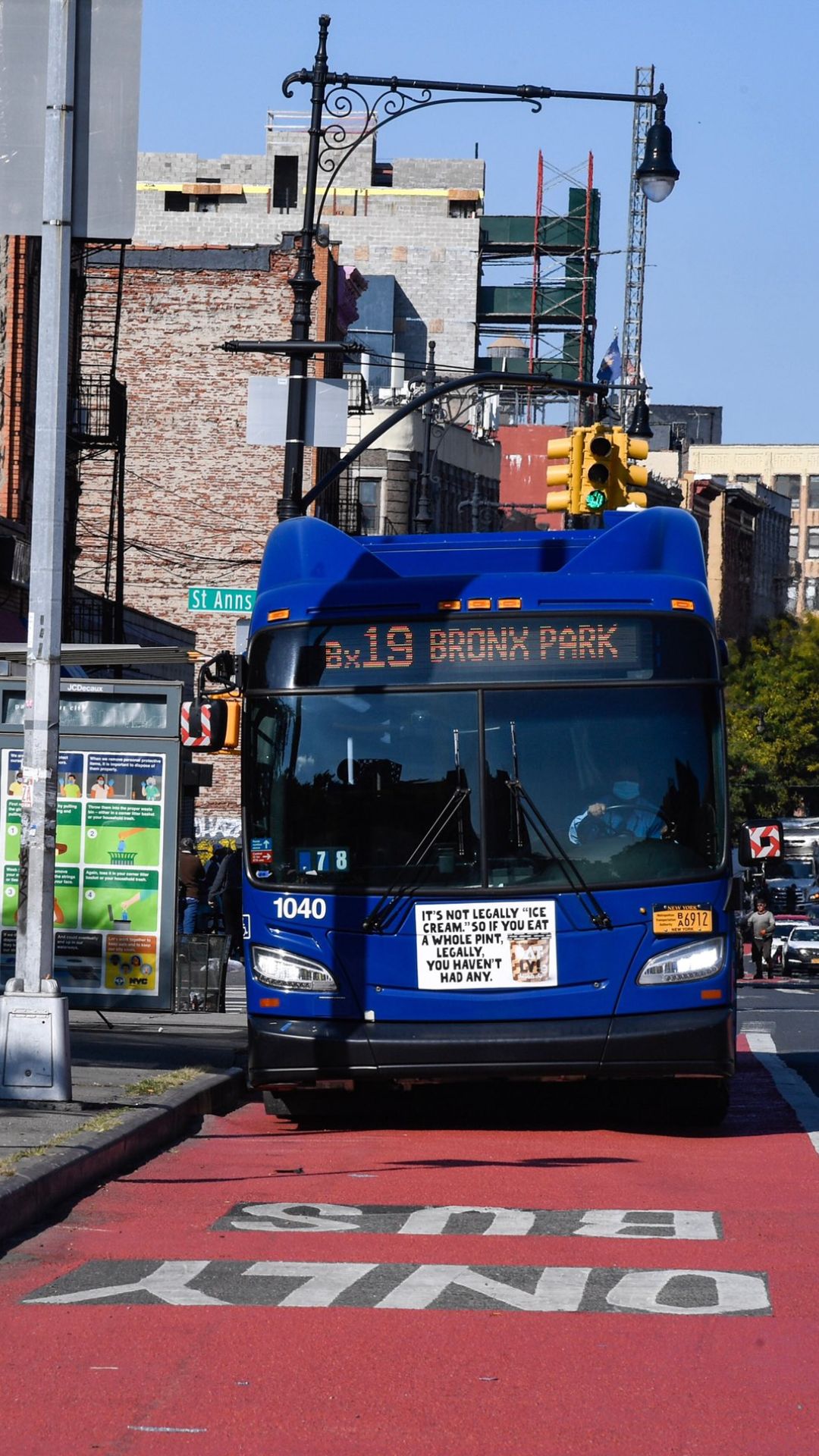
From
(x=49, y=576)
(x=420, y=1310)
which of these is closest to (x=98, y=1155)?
(x=420, y=1310)

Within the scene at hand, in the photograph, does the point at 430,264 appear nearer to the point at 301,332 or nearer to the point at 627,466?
the point at 627,466

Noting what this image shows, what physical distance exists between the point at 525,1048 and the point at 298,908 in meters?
1.53

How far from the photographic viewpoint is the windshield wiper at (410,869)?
12688 millimetres

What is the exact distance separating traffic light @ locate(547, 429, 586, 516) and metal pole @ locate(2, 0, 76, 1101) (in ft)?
33.9

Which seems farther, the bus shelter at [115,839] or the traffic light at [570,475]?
the traffic light at [570,475]

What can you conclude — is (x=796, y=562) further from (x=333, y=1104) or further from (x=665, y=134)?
(x=333, y=1104)

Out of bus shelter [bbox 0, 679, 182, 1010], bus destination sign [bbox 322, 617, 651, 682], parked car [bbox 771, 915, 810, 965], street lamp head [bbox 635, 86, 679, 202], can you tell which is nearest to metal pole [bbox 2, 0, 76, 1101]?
bus destination sign [bbox 322, 617, 651, 682]

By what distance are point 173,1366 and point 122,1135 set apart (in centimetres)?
438

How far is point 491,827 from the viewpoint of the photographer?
42.0ft

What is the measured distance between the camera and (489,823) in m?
12.8

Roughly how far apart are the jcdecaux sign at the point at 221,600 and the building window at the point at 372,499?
5219cm

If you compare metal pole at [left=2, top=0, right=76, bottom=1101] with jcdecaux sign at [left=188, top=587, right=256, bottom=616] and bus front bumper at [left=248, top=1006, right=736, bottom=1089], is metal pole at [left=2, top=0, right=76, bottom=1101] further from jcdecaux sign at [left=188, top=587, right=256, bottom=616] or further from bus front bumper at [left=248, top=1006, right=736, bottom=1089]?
jcdecaux sign at [left=188, top=587, right=256, bottom=616]

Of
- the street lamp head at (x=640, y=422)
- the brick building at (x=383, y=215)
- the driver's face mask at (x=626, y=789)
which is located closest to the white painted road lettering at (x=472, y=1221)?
the driver's face mask at (x=626, y=789)

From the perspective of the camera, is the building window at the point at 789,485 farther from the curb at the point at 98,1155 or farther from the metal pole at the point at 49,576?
the metal pole at the point at 49,576
